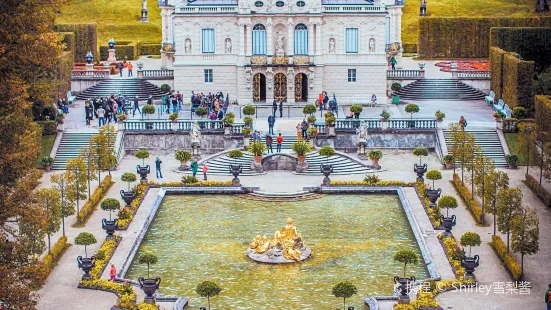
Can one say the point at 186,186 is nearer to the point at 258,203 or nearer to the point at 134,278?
the point at 258,203

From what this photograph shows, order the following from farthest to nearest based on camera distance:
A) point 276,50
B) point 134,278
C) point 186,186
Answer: point 276,50
point 186,186
point 134,278

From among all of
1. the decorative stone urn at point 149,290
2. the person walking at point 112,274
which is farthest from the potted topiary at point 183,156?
the decorative stone urn at point 149,290

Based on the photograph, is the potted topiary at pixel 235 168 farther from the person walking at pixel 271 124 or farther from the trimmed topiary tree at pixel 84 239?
the trimmed topiary tree at pixel 84 239

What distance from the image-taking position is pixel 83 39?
127 m

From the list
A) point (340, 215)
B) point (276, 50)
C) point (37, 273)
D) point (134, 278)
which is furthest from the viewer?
point (276, 50)

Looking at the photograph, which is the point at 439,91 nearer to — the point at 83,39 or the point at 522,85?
the point at 522,85

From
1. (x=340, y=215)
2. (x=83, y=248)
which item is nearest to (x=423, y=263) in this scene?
(x=340, y=215)

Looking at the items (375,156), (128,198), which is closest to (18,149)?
(128,198)

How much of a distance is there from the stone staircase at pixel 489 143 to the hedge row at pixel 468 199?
22.3ft

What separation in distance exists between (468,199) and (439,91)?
3339 centimetres

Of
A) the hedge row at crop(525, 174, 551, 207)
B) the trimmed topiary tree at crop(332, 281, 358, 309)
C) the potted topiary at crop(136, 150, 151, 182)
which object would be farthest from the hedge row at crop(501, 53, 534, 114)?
the trimmed topiary tree at crop(332, 281, 358, 309)

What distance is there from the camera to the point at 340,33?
11075 cm

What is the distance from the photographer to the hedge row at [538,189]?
271 feet

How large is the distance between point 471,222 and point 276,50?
34.8m
